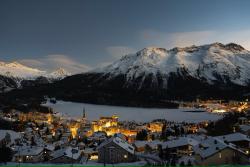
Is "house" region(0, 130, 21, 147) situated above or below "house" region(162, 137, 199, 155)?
below

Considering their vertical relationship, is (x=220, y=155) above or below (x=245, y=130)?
below

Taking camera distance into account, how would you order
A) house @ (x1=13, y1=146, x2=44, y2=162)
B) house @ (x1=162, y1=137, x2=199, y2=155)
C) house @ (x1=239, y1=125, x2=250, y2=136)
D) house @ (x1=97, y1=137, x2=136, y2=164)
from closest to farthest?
house @ (x1=162, y1=137, x2=199, y2=155)
house @ (x1=97, y1=137, x2=136, y2=164)
house @ (x1=13, y1=146, x2=44, y2=162)
house @ (x1=239, y1=125, x2=250, y2=136)

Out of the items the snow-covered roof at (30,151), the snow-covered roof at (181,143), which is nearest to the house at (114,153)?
the snow-covered roof at (181,143)

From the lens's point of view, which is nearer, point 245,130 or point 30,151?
point 30,151

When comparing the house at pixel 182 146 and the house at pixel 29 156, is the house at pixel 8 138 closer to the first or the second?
the house at pixel 29 156

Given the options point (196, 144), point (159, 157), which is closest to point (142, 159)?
point (159, 157)

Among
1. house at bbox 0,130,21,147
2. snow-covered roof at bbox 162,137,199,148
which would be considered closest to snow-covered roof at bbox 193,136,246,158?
snow-covered roof at bbox 162,137,199,148

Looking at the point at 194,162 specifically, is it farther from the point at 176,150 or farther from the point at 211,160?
the point at 176,150

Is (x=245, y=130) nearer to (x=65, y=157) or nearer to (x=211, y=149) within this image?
(x=211, y=149)

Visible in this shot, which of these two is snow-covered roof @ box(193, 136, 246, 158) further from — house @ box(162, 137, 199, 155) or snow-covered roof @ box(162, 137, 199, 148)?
snow-covered roof @ box(162, 137, 199, 148)

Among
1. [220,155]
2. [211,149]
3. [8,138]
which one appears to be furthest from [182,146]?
[8,138]

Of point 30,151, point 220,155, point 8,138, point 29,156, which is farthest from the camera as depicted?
point 8,138
